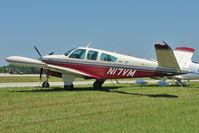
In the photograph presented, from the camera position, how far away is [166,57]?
11398mm

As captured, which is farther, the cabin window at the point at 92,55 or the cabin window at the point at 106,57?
the cabin window at the point at 92,55

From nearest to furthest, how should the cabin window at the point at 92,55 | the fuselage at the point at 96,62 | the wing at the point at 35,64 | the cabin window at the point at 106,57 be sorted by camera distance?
the wing at the point at 35,64 < the fuselage at the point at 96,62 < the cabin window at the point at 106,57 < the cabin window at the point at 92,55

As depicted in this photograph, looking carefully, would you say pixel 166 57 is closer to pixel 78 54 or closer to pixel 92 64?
pixel 92 64

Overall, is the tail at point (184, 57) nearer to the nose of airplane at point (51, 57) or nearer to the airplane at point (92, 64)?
the airplane at point (92, 64)

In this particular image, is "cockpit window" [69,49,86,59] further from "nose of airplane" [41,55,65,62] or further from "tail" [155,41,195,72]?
"tail" [155,41,195,72]

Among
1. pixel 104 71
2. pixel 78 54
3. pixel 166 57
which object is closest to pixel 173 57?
pixel 166 57

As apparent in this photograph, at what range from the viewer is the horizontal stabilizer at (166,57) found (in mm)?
10789

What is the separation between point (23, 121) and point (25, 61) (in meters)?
7.82

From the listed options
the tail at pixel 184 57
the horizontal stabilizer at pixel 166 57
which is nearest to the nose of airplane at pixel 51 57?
the horizontal stabilizer at pixel 166 57

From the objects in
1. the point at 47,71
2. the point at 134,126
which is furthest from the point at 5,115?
the point at 47,71

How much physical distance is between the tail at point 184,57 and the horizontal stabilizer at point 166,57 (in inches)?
24.8

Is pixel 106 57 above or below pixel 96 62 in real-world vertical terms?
above

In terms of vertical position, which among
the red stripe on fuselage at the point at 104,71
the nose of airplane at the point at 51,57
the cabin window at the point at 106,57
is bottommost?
the red stripe on fuselage at the point at 104,71

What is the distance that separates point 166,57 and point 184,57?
1.76 m
